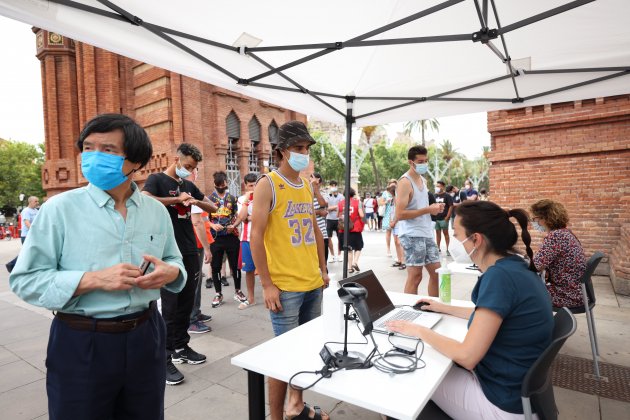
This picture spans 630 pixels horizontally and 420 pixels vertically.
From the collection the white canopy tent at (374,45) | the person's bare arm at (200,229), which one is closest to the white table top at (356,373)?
the white canopy tent at (374,45)

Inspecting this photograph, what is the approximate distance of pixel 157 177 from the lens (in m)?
3.44

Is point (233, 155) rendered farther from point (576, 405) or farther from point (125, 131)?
point (576, 405)

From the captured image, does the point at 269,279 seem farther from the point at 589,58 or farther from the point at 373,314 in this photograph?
the point at 589,58

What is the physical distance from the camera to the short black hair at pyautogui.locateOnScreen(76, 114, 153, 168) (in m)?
1.51

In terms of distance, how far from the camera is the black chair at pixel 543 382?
5.15ft

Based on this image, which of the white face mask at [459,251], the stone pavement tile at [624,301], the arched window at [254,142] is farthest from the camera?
the arched window at [254,142]

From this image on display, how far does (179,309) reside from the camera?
137 inches

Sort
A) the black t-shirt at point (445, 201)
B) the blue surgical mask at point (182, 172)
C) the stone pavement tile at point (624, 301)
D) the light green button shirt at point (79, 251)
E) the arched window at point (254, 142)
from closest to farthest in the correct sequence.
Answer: the light green button shirt at point (79, 251)
the blue surgical mask at point (182, 172)
the stone pavement tile at point (624, 301)
the black t-shirt at point (445, 201)
the arched window at point (254, 142)

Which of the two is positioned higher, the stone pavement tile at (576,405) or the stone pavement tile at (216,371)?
the stone pavement tile at (216,371)

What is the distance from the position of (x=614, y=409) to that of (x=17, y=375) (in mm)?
5458

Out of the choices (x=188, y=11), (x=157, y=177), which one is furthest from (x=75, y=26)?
(x=157, y=177)

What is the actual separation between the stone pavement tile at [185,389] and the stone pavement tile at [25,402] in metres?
0.94

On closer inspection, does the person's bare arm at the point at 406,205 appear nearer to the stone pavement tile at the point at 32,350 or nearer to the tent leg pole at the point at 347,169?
the tent leg pole at the point at 347,169

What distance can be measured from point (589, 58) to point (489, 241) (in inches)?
123
